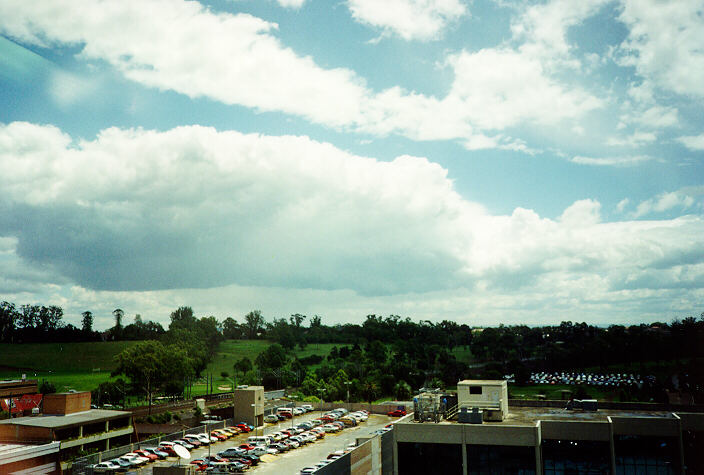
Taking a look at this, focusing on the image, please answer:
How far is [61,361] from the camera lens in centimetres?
17025

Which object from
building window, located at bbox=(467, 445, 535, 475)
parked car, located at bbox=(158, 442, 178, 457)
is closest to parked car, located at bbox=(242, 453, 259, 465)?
parked car, located at bbox=(158, 442, 178, 457)

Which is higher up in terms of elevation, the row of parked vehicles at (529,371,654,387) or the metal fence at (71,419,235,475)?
the metal fence at (71,419,235,475)

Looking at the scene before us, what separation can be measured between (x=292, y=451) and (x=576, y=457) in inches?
1252

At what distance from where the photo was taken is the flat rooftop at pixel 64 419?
58031mm

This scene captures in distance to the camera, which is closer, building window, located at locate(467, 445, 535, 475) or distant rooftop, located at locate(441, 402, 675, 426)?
building window, located at locate(467, 445, 535, 475)

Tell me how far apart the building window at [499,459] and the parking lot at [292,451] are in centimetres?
1736

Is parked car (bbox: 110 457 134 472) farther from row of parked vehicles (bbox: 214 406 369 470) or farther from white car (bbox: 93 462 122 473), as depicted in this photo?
row of parked vehicles (bbox: 214 406 369 470)

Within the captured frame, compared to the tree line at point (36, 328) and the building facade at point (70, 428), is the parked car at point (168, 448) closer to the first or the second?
the building facade at point (70, 428)

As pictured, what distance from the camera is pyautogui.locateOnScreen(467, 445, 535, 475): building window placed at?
4612 cm

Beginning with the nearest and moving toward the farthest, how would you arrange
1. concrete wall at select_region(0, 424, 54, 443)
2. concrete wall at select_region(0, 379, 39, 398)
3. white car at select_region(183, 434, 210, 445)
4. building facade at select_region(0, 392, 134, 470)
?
concrete wall at select_region(0, 424, 54, 443)
building facade at select_region(0, 392, 134, 470)
white car at select_region(183, 434, 210, 445)
concrete wall at select_region(0, 379, 39, 398)

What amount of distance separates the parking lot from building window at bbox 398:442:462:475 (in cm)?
1130

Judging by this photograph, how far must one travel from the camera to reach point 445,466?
156 ft

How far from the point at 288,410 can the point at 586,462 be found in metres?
49.1

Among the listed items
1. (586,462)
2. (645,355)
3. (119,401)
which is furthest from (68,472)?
(645,355)
